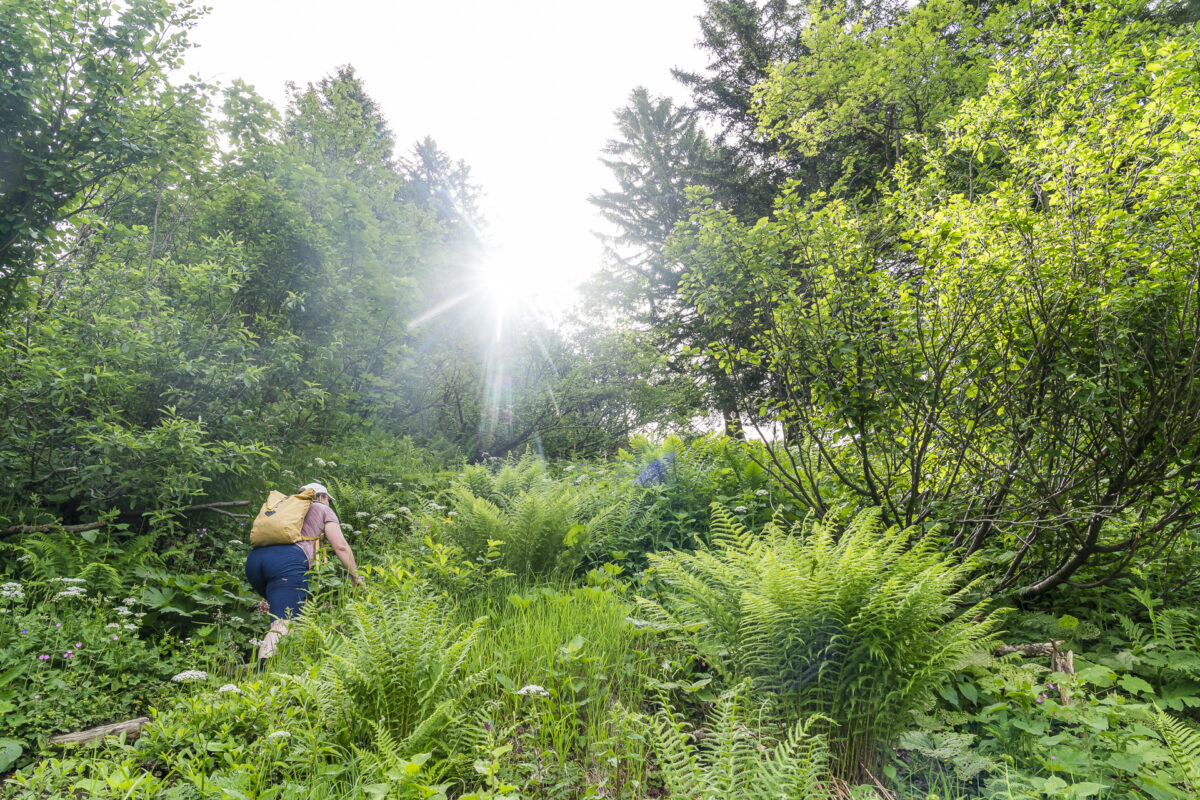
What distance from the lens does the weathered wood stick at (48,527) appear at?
4.36m

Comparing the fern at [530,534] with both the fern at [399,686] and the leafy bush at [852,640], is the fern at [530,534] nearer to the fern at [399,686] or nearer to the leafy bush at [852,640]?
the fern at [399,686]

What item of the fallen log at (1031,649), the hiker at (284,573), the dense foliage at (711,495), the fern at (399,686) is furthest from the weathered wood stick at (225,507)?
the fallen log at (1031,649)

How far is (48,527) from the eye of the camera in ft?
14.8

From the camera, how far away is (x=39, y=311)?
4.84 meters

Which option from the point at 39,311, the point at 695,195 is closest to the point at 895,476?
the point at 695,195

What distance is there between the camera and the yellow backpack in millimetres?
4297

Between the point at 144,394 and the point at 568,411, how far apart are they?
8.52 metres

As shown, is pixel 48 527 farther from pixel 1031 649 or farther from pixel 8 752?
pixel 1031 649

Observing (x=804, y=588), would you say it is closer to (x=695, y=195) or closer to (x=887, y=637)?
(x=887, y=637)

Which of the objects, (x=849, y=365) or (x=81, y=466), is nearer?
(x=849, y=365)

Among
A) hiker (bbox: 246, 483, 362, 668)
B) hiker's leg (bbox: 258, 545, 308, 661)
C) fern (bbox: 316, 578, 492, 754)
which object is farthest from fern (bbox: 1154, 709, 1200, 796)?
hiker's leg (bbox: 258, 545, 308, 661)

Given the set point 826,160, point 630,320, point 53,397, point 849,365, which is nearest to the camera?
point 849,365

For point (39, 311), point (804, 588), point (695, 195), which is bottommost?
point (804, 588)

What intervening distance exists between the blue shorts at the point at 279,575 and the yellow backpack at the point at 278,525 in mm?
66
